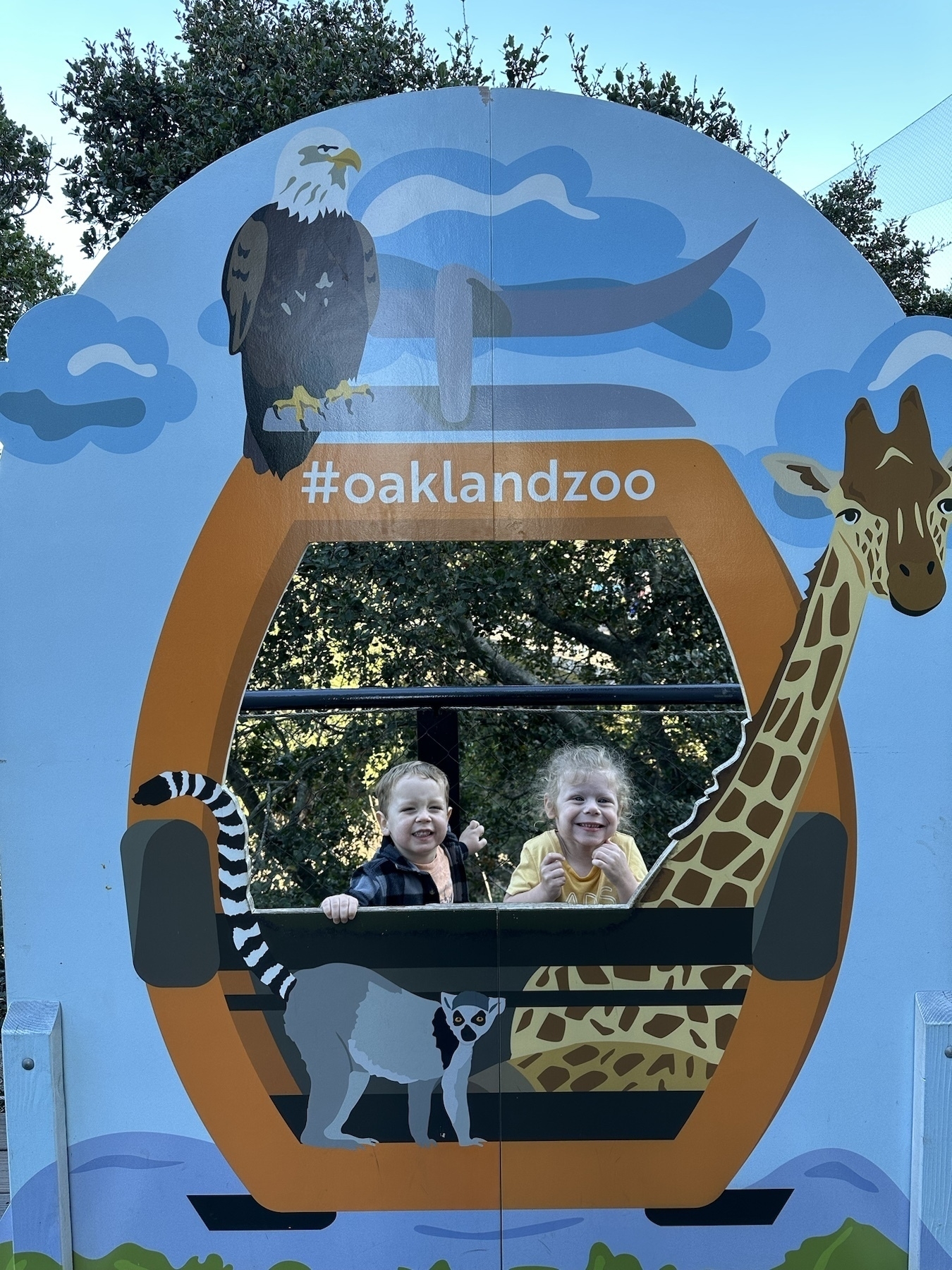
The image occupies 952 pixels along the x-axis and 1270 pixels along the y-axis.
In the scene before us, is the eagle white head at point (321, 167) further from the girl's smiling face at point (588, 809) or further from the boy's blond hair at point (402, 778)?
the girl's smiling face at point (588, 809)

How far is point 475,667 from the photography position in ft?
19.6

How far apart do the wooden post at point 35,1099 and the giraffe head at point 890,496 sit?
1746 mm

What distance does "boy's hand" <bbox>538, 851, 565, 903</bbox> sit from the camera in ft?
7.06

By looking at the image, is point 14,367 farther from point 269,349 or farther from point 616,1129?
point 616,1129

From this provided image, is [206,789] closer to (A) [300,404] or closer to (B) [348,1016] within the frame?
(B) [348,1016]

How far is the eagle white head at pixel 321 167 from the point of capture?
2018mm

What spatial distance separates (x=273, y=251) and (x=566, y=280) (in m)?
0.55

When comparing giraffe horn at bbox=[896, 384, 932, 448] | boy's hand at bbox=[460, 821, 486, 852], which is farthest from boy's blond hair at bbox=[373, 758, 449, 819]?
giraffe horn at bbox=[896, 384, 932, 448]

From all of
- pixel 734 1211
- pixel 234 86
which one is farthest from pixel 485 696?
pixel 234 86

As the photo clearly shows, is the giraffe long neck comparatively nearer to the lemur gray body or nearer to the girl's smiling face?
the girl's smiling face

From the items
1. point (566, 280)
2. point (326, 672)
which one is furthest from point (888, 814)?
point (326, 672)

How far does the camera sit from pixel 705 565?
6.81 feet

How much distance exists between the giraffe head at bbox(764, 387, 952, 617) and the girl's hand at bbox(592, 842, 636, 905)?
2.35 feet

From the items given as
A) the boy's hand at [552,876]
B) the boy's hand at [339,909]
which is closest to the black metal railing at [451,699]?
the boy's hand at [552,876]
